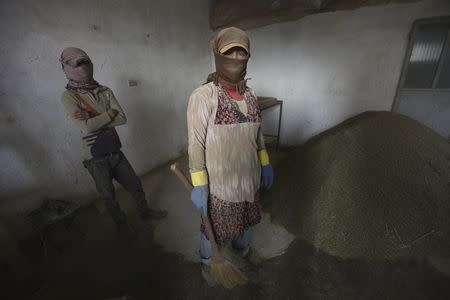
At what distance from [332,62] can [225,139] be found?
9.50ft

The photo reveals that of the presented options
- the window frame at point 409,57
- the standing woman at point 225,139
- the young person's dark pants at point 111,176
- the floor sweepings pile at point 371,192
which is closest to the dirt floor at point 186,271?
Result: the floor sweepings pile at point 371,192

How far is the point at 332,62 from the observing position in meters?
3.13

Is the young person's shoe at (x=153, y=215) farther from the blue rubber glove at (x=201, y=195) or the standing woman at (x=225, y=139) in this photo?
the blue rubber glove at (x=201, y=195)

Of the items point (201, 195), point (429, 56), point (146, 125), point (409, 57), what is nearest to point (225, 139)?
point (201, 195)

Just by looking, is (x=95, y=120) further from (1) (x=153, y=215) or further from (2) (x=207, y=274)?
(2) (x=207, y=274)

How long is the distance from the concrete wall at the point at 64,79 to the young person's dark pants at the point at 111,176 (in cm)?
79

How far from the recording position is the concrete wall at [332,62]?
2699 mm

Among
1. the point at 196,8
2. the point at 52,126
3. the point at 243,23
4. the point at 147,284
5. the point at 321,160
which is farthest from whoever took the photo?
the point at 196,8

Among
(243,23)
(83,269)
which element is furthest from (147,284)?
(243,23)

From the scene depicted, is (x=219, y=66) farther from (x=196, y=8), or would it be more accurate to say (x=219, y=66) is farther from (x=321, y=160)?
(x=196, y=8)

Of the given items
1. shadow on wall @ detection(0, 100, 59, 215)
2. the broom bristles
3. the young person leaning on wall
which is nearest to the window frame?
the broom bristles

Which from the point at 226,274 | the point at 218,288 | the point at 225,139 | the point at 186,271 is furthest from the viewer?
the point at 186,271

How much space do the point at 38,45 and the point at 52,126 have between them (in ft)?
2.54

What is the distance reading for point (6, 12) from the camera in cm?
174
